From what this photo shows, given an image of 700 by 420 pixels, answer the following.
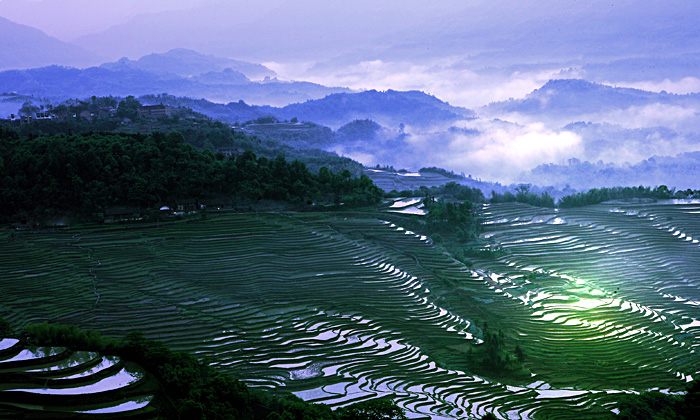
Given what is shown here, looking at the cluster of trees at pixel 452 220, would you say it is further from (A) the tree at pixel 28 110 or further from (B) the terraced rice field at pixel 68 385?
(A) the tree at pixel 28 110

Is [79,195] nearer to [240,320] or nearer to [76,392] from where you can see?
[240,320]

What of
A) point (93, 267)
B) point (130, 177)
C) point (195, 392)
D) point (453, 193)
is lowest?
point (195, 392)

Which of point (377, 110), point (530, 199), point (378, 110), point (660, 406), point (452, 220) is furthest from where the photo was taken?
point (378, 110)

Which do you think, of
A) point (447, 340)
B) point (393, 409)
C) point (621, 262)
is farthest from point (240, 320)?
point (621, 262)

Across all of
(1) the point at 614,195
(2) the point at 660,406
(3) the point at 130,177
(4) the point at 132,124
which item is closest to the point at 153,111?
(4) the point at 132,124

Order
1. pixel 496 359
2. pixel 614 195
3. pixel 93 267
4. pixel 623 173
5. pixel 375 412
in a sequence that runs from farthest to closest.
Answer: pixel 623 173, pixel 614 195, pixel 93 267, pixel 496 359, pixel 375 412

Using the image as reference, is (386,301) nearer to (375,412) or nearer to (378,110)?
(375,412)
